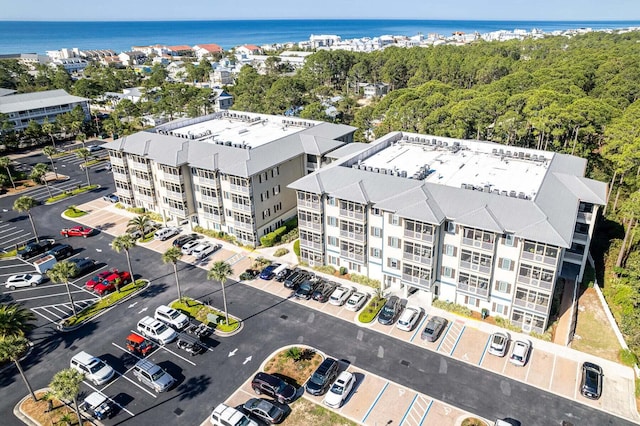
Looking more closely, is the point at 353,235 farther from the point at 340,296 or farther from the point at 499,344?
the point at 499,344

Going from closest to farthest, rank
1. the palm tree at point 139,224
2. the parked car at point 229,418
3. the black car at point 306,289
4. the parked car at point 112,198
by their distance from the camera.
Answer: the parked car at point 229,418
the black car at point 306,289
the palm tree at point 139,224
the parked car at point 112,198

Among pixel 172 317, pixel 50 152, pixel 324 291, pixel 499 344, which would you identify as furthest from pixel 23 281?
pixel 499 344

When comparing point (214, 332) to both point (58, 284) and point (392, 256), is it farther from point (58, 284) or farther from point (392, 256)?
point (58, 284)

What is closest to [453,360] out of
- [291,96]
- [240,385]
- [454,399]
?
[454,399]

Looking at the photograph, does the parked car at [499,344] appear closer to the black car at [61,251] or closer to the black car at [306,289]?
the black car at [306,289]

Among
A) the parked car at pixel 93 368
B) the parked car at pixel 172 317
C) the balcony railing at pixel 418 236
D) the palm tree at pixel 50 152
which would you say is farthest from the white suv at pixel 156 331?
the palm tree at pixel 50 152

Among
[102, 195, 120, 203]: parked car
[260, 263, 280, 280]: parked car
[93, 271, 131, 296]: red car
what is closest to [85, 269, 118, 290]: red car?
[93, 271, 131, 296]: red car
